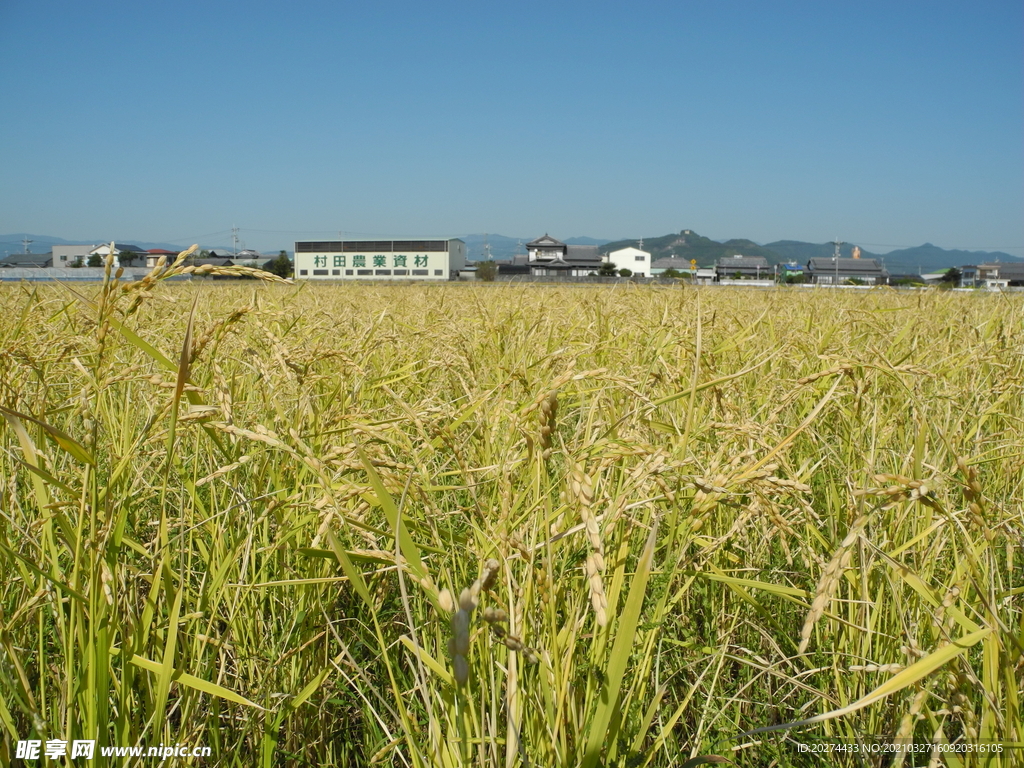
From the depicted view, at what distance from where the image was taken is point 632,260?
99.0 metres

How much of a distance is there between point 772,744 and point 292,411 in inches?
44.5

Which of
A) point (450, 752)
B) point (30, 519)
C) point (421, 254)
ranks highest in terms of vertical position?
point (421, 254)

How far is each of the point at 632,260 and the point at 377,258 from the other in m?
50.2

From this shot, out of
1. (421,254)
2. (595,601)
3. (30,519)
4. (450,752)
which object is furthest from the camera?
(421,254)

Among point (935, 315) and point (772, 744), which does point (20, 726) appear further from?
point (935, 315)

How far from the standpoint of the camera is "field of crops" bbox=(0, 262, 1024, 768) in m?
0.70

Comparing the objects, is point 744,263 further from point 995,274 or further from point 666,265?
point 995,274

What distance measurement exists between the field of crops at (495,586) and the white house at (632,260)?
96.8 m

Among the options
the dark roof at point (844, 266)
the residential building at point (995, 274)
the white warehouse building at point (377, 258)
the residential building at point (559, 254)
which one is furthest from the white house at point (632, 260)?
the white warehouse building at point (377, 258)

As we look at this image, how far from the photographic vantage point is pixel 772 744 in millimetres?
1002

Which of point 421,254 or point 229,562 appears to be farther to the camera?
point 421,254

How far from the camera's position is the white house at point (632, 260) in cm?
9644

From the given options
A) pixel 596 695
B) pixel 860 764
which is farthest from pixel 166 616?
pixel 860 764

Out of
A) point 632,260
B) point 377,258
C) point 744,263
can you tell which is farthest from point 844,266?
point 377,258
